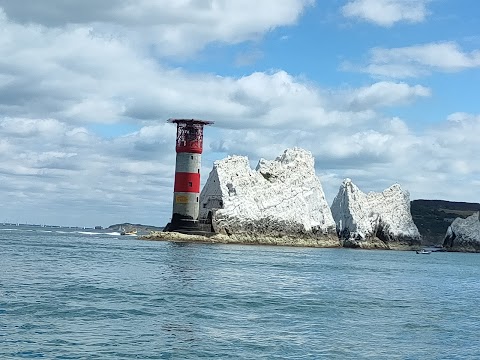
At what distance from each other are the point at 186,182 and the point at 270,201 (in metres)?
21.6

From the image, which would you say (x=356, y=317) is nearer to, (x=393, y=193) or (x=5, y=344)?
(x=5, y=344)

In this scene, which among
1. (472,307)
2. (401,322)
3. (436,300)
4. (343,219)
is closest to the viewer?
(401,322)

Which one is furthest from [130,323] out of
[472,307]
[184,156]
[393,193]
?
[393,193]

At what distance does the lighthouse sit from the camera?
10719 centimetres

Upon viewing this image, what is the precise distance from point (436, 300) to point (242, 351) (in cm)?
2353

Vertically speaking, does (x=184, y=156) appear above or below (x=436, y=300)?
above

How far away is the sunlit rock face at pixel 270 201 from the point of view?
390 ft

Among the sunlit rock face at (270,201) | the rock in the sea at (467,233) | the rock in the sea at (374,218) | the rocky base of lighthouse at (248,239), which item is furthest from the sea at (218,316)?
the rock in the sea at (467,233)

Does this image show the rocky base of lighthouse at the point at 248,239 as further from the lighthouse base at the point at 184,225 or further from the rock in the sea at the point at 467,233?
the rock in the sea at the point at 467,233

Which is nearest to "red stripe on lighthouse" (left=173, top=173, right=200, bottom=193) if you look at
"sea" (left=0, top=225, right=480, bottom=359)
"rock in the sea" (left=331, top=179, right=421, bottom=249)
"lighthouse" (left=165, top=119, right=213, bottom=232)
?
"lighthouse" (left=165, top=119, right=213, bottom=232)

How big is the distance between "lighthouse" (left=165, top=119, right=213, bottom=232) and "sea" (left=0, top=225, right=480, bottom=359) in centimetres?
5555

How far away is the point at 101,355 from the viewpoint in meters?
20.9

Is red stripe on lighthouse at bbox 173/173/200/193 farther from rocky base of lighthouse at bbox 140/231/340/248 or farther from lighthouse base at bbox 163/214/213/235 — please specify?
rocky base of lighthouse at bbox 140/231/340/248

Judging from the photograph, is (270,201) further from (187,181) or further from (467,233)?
(467,233)
